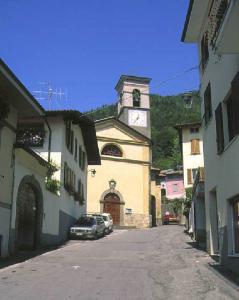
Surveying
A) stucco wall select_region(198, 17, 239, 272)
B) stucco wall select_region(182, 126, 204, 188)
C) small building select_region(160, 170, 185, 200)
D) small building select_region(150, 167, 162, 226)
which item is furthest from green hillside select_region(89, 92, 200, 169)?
stucco wall select_region(198, 17, 239, 272)

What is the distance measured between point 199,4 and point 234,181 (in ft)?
20.8

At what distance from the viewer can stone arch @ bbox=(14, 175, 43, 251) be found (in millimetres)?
19156

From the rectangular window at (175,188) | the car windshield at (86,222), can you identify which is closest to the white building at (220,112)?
the car windshield at (86,222)

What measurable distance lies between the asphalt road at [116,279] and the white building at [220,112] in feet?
3.62

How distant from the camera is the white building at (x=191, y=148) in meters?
53.7

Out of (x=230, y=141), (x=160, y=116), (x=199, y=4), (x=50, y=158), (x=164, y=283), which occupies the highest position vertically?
(x=160, y=116)

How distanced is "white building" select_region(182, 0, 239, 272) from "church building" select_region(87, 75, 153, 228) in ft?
103

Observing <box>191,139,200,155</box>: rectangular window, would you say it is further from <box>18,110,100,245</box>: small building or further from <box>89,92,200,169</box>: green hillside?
<box>89,92,200,169</box>: green hillside

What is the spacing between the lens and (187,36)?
1881cm

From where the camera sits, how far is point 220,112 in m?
14.7

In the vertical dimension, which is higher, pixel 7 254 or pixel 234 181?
pixel 234 181

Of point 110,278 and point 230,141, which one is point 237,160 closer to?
point 230,141

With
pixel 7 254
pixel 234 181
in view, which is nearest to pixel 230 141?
pixel 234 181

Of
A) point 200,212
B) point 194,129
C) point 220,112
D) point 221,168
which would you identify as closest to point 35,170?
point 200,212
